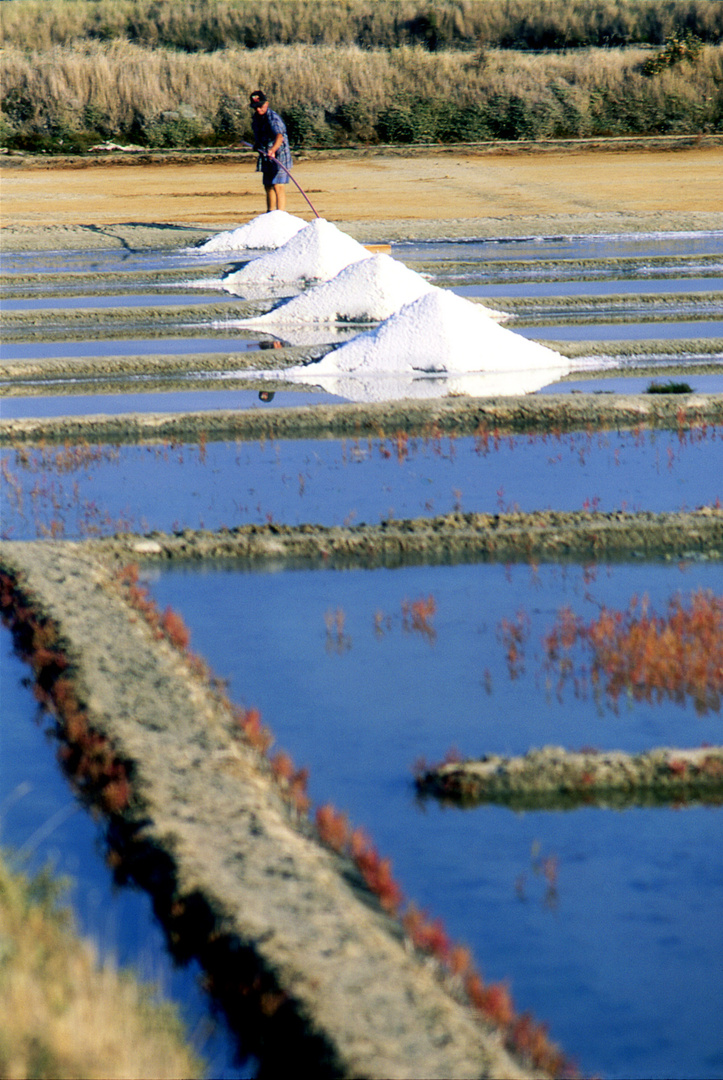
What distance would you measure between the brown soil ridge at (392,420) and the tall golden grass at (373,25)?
3918 centimetres

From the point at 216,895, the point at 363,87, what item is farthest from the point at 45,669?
the point at 363,87

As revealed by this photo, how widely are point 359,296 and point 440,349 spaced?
222 cm

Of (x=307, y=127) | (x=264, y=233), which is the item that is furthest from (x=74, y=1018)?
(x=307, y=127)

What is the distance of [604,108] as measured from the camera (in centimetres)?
3238

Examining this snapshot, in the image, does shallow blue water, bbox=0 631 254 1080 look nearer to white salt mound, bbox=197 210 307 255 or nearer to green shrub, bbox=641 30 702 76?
white salt mound, bbox=197 210 307 255

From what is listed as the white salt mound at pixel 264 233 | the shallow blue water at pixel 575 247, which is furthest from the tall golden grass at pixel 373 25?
the white salt mound at pixel 264 233

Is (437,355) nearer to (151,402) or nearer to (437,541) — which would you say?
(151,402)

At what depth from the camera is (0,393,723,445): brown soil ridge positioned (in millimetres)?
8586

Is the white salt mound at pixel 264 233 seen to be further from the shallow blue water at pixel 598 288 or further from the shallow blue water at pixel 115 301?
the shallow blue water at pixel 598 288

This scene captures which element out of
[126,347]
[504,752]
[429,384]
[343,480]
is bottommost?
[504,752]

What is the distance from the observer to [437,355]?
10.2m

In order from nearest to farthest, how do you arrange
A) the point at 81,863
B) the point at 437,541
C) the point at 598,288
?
the point at 81,863, the point at 437,541, the point at 598,288

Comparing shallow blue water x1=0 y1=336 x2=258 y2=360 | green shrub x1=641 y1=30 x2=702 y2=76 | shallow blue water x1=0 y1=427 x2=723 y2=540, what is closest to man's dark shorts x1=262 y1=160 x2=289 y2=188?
shallow blue water x1=0 y1=336 x2=258 y2=360

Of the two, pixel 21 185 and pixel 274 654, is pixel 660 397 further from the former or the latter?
pixel 21 185
